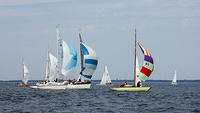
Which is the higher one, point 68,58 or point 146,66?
point 68,58

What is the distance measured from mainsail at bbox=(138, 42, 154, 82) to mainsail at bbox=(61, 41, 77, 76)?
19041 millimetres

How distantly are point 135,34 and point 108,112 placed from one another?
32483 mm

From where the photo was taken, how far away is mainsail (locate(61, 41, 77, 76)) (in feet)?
259

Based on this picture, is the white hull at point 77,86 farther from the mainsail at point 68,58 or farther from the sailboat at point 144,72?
the sailboat at point 144,72

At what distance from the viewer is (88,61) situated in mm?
77500

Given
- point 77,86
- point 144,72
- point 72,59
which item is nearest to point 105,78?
point 77,86

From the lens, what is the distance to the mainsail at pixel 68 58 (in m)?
79.1

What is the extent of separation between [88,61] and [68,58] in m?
4.16

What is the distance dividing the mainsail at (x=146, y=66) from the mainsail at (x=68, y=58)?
62.5 ft

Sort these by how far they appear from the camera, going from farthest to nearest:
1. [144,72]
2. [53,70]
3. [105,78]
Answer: [105,78] < [53,70] < [144,72]

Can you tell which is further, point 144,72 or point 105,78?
point 105,78

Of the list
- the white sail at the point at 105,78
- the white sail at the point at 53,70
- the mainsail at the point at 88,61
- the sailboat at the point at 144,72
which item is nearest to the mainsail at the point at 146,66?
the sailboat at the point at 144,72

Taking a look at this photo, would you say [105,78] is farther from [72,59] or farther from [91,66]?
[91,66]

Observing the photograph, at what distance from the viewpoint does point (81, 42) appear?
81.8 metres
